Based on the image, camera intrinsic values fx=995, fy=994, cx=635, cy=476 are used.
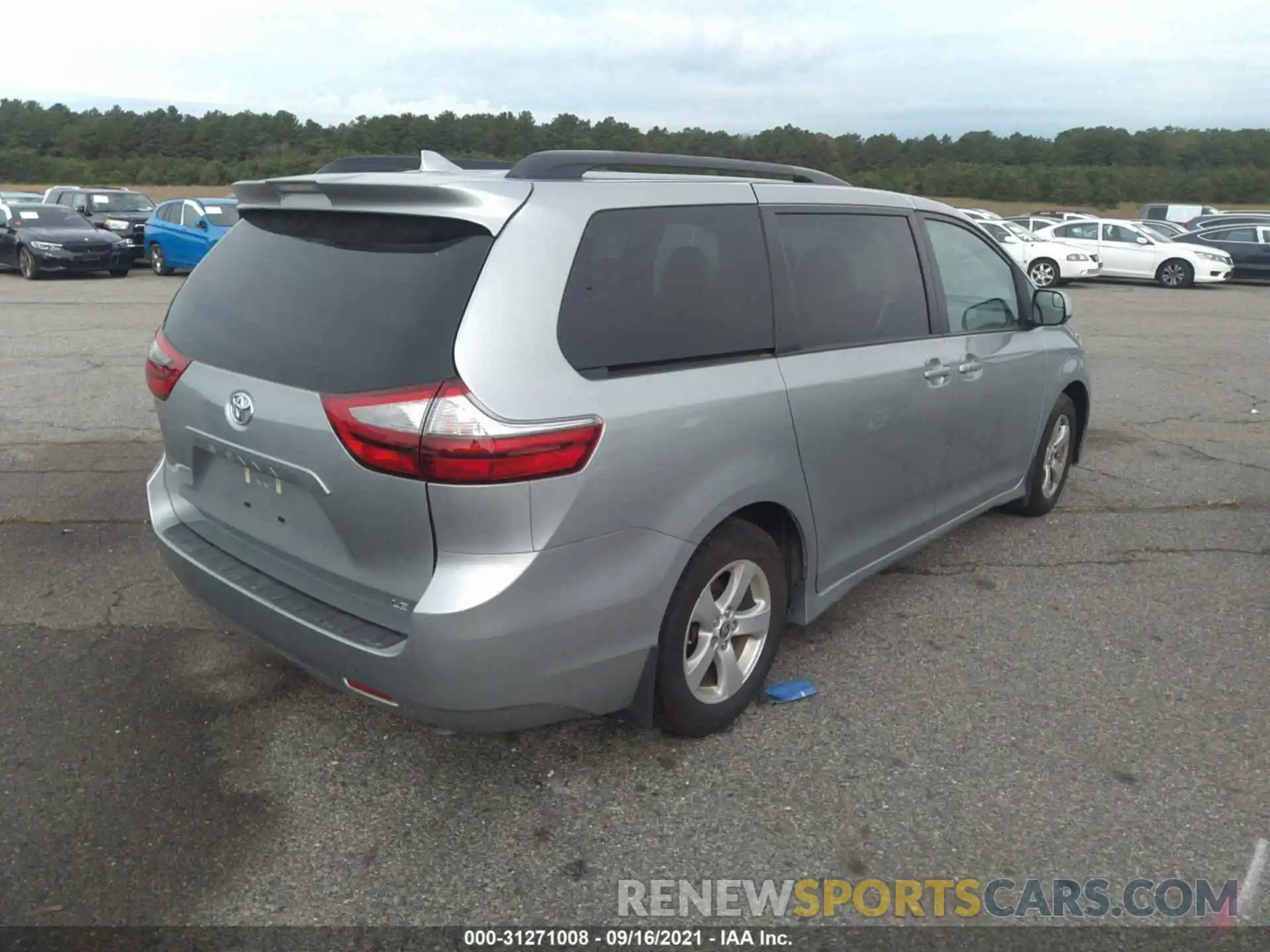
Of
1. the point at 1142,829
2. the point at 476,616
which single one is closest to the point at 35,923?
the point at 476,616

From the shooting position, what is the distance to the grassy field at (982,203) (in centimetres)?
4824

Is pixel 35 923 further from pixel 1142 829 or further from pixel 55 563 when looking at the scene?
pixel 1142 829

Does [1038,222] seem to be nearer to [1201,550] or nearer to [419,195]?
[1201,550]

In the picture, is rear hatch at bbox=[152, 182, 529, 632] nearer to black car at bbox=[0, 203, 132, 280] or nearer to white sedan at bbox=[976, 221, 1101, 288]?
black car at bbox=[0, 203, 132, 280]

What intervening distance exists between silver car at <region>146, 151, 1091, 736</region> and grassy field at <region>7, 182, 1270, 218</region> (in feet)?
156

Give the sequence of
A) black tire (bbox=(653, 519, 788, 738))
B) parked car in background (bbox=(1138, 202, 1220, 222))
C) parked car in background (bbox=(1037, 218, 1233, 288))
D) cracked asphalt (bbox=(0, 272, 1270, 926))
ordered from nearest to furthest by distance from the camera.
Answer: cracked asphalt (bbox=(0, 272, 1270, 926)), black tire (bbox=(653, 519, 788, 738)), parked car in background (bbox=(1037, 218, 1233, 288)), parked car in background (bbox=(1138, 202, 1220, 222))

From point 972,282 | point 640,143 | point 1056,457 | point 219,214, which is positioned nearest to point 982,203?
point 640,143

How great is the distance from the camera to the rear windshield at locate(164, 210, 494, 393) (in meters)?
2.59

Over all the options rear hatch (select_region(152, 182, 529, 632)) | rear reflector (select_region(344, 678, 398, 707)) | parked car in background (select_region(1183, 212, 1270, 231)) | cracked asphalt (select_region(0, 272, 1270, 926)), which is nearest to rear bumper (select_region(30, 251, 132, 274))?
cracked asphalt (select_region(0, 272, 1270, 926))

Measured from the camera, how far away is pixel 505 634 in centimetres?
258

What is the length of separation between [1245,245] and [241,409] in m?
28.2

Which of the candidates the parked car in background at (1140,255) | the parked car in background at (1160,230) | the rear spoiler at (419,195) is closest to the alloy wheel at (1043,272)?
the parked car in background at (1140,255)

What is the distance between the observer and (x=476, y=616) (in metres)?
2.54

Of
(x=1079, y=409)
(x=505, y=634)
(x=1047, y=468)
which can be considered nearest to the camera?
(x=505, y=634)
